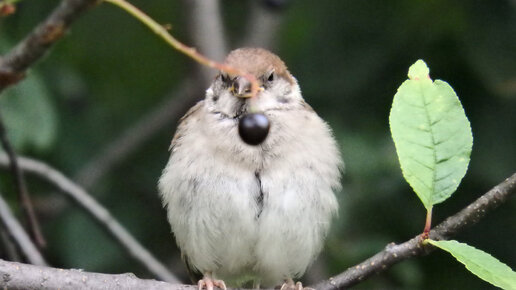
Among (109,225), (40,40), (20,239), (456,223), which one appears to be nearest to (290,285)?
(109,225)

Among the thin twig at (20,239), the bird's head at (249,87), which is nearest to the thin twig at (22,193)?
the thin twig at (20,239)

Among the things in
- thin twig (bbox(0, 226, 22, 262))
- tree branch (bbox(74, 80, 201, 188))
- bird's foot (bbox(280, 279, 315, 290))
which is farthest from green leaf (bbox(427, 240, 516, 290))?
tree branch (bbox(74, 80, 201, 188))

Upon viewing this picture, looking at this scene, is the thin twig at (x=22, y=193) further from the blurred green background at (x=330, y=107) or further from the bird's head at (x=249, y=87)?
the bird's head at (x=249, y=87)

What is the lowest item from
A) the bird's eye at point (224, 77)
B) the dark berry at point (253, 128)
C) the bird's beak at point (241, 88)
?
the dark berry at point (253, 128)

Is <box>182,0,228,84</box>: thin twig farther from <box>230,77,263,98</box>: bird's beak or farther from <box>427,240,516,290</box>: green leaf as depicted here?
<box>427,240,516,290</box>: green leaf

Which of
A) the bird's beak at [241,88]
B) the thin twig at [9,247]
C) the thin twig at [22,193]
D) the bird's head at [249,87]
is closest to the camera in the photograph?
the bird's beak at [241,88]
